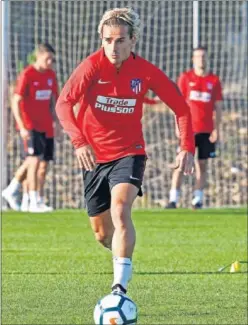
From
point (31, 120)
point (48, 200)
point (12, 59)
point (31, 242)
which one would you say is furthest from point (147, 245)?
point (12, 59)

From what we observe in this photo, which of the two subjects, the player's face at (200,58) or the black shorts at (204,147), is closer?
the player's face at (200,58)

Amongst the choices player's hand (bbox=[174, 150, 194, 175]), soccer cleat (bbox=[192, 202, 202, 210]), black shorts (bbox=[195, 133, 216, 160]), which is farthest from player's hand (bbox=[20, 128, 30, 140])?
player's hand (bbox=[174, 150, 194, 175])

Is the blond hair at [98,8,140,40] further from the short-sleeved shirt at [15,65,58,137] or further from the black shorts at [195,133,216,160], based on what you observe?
the black shorts at [195,133,216,160]

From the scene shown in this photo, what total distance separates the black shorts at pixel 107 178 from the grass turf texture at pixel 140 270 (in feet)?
2.44

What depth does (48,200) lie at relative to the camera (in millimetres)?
20656

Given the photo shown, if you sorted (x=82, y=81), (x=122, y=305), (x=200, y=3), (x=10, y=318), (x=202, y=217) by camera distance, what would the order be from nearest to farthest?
(x=122, y=305)
(x=10, y=318)
(x=82, y=81)
(x=202, y=217)
(x=200, y=3)

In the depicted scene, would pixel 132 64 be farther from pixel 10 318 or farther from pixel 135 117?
pixel 10 318

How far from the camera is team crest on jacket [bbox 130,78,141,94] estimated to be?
8875 millimetres

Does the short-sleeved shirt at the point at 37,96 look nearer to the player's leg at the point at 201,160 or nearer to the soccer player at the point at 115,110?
the player's leg at the point at 201,160

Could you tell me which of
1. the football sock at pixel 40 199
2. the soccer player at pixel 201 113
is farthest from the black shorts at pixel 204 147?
the football sock at pixel 40 199

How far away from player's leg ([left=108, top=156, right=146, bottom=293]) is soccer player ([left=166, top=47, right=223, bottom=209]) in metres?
9.31

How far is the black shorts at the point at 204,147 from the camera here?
1808cm

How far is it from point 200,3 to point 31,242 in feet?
32.1

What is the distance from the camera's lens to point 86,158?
26.9ft
